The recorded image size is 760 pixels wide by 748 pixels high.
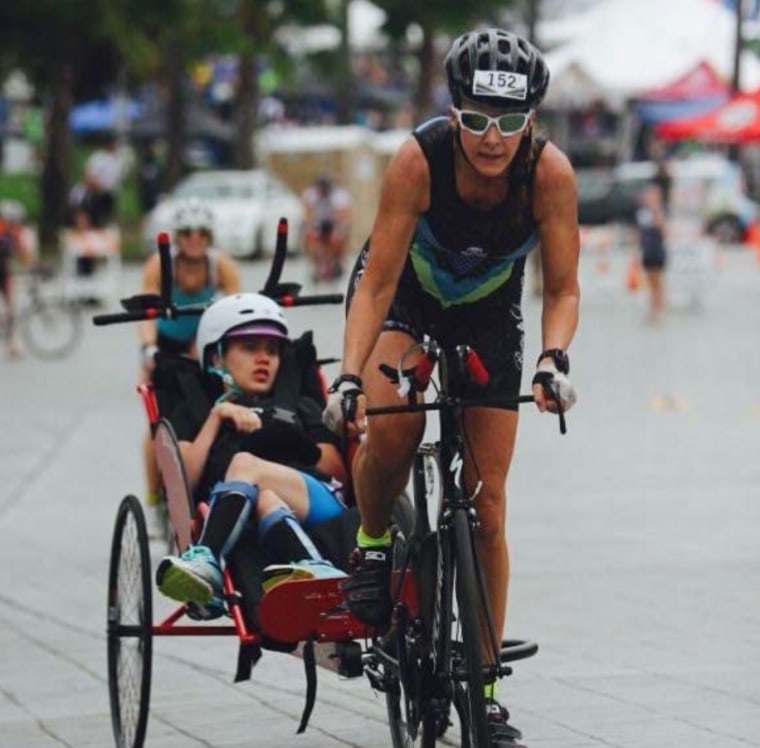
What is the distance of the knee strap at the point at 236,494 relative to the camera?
728 centimetres

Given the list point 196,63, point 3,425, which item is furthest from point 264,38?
point 3,425

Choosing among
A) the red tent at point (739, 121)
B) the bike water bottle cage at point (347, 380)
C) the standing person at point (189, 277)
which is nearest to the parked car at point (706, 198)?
the red tent at point (739, 121)

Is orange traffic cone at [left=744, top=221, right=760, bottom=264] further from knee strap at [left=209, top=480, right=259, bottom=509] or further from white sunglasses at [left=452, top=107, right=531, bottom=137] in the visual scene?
white sunglasses at [left=452, top=107, right=531, bottom=137]

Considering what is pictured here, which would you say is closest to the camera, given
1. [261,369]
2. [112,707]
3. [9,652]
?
[112,707]

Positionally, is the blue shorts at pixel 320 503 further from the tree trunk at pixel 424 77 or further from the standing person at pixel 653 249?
the tree trunk at pixel 424 77

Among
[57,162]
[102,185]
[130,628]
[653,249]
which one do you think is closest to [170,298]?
[130,628]

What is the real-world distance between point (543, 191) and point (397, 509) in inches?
41.2

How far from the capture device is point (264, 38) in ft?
168

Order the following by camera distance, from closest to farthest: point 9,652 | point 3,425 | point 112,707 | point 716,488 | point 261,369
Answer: point 112,707, point 261,369, point 9,652, point 716,488, point 3,425

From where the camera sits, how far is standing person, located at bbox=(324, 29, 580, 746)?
250 inches

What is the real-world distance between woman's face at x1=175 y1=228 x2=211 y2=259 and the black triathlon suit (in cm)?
522

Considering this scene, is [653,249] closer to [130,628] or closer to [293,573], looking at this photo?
[130,628]

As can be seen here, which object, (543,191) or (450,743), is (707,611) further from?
(543,191)

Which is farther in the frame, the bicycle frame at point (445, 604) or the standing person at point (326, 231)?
the standing person at point (326, 231)
